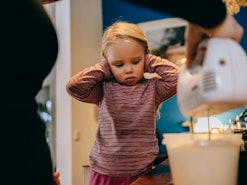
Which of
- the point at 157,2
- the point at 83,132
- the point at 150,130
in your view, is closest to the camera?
the point at 157,2

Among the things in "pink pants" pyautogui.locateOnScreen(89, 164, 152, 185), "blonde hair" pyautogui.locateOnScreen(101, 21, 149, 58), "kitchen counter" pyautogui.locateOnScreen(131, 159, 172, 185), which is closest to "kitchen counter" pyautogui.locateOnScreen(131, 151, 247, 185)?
"kitchen counter" pyautogui.locateOnScreen(131, 159, 172, 185)

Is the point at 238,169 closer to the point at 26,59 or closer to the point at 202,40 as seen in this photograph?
the point at 202,40

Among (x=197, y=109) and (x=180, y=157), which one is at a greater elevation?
(x=197, y=109)

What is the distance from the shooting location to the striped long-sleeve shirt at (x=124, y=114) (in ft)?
4.31

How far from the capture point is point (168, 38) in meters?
3.13

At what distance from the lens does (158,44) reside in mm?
3168

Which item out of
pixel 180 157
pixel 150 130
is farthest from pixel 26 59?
pixel 150 130

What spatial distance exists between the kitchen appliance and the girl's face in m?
0.74

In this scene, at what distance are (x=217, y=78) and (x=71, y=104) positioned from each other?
2.48 metres

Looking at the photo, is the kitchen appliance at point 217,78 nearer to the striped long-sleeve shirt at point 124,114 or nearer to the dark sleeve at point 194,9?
the dark sleeve at point 194,9

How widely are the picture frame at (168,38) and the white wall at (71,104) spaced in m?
0.63

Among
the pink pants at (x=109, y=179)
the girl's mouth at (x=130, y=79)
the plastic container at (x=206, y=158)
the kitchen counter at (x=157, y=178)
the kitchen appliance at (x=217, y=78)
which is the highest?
the kitchen appliance at (x=217, y=78)

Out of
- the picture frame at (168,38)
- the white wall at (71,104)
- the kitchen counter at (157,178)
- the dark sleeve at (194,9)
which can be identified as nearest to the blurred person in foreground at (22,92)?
the dark sleeve at (194,9)

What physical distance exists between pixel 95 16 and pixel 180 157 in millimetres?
2911
